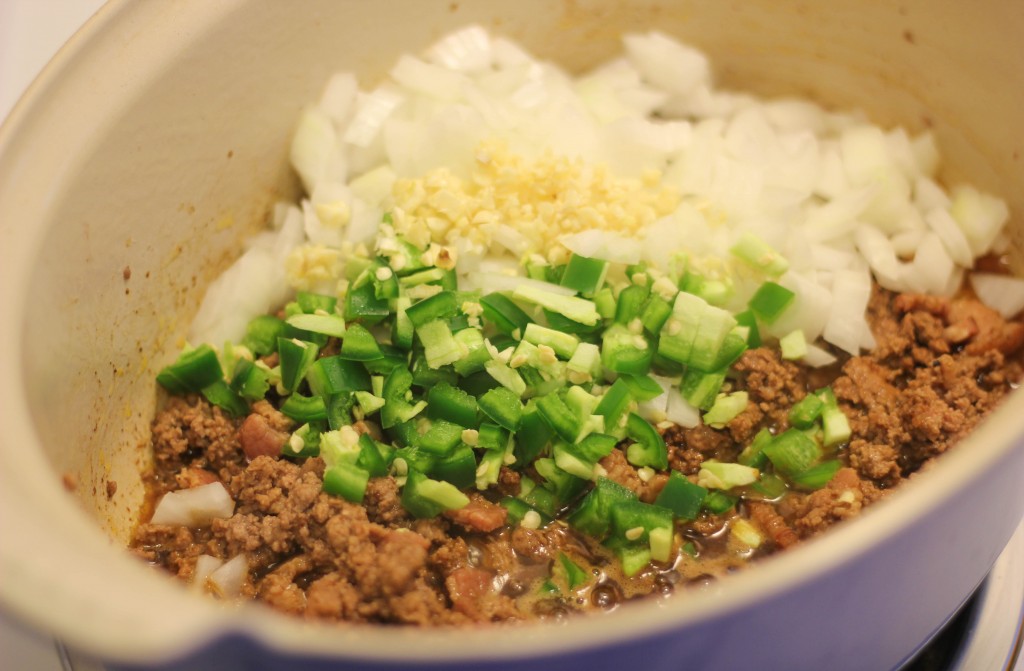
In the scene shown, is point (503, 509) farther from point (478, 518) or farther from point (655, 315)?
point (655, 315)

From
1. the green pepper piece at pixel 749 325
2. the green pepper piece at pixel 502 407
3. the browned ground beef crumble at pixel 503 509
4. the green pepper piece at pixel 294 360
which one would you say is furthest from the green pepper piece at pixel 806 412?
the green pepper piece at pixel 294 360

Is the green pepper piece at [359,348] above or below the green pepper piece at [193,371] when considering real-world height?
above

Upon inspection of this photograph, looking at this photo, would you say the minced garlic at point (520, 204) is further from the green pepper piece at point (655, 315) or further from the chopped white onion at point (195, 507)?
the chopped white onion at point (195, 507)

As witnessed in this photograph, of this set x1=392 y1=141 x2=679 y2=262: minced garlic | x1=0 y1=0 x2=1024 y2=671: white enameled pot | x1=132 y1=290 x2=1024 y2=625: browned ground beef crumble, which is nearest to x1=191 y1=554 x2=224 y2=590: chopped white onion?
x1=132 y1=290 x2=1024 y2=625: browned ground beef crumble

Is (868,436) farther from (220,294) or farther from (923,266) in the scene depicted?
(220,294)

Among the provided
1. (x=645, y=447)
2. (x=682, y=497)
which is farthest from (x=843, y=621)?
(x=645, y=447)

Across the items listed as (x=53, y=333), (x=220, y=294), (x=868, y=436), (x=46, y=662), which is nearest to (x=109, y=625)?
(x=53, y=333)
